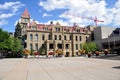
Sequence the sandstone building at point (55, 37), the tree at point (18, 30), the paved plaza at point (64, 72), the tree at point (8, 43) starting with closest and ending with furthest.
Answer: the paved plaza at point (64, 72) < the tree at point (8, 43) < the sandstone building at point (55, 37) < the tree at point (18, 30)

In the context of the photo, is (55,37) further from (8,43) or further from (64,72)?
(64,72)

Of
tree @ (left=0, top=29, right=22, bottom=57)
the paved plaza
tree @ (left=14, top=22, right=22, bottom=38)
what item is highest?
tree @ (left=14, top=22, right=22, bottom=38)

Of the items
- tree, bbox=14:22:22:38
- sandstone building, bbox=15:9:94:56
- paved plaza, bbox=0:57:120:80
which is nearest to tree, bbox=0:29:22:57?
sandstone building, bbox=15:9:94:56

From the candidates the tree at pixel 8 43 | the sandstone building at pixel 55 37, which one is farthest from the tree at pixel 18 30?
the tree at pixel 8 43

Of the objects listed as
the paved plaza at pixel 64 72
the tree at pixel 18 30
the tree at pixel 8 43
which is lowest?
the paved plaza at pixel 64 72

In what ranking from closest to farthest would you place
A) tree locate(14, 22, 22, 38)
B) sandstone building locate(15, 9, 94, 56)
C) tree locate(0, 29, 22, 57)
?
tree locate(0, 29, 22, 57)
sandstone building locate(15, 9, 94, 56)
tree locate(14, 22, 22, 38)

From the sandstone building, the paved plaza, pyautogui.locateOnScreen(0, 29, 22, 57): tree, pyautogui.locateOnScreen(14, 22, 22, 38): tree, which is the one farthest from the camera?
pyautogui.locateOnScreen(14, 22, 22, 38): tree

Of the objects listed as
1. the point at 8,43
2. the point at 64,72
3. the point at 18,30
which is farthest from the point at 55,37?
the point at 64,72

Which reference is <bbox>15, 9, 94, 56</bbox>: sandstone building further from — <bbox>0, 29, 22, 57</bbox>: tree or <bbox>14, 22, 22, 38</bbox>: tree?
<bbox>14, 22, 22, 38</bbox>: tree

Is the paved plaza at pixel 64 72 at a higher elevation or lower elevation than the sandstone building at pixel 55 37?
lower

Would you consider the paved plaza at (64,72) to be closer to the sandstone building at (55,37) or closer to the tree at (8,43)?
the tree at (8,43)

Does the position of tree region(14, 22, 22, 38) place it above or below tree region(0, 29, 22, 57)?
above

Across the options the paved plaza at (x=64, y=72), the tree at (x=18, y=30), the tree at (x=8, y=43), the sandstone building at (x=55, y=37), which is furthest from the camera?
the tree at (x=18, y=30)

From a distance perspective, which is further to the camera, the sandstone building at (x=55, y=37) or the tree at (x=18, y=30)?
the tree at (x=18, y=30)
